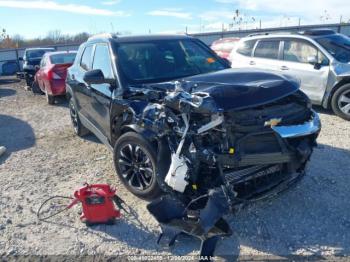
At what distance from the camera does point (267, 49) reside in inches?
340

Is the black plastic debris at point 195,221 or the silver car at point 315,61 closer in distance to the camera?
the black plastic debris at point 195,221

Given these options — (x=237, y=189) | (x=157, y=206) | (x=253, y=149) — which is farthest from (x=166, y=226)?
(x=253, y=149)

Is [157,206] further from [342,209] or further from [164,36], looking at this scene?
[164,36]

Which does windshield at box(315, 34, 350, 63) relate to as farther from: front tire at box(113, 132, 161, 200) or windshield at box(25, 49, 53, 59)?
windshield at box(25, 49, 53, 59)

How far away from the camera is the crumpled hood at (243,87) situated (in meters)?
3.33

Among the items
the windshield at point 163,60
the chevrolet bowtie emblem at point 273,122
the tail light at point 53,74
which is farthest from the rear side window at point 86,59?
the tail light at point 53,74

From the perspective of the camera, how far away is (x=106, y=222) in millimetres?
3812

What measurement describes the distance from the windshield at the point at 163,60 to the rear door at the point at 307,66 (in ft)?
10.9

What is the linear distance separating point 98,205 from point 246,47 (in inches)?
264

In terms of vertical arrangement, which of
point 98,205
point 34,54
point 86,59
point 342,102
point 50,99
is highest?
point 86,59

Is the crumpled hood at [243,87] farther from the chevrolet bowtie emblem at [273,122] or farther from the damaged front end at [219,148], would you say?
the chevrolet bowtie emblem at [273,122]

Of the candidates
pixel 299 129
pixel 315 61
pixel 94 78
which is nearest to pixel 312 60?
pixel 315 61

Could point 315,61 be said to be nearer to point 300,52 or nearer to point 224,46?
point 300,52

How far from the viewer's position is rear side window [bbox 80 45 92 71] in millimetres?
5686
